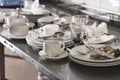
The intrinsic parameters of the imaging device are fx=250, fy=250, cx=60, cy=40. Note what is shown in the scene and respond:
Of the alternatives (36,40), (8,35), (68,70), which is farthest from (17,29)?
(68,70)

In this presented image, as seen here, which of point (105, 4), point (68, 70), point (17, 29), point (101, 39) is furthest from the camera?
point (105, 4)

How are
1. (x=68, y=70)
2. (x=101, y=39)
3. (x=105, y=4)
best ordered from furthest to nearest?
(x=105, y=4) → (x=101, y=39) → (x=68, y=70)

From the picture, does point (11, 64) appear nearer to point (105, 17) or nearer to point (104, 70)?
point (105, 17)

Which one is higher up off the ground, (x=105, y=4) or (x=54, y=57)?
(x=105, y=4)

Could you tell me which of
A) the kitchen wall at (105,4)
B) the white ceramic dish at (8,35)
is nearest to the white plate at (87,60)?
the white ceramic dish at (8,35)

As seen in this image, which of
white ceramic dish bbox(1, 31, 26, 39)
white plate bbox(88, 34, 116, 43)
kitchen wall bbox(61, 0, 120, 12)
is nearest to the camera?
white plate bbox(88, 34, 116, 43)

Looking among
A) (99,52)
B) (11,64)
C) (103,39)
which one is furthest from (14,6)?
(99,52)

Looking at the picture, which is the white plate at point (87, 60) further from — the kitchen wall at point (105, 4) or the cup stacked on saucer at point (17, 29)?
the kitchen wall at point (105, 4)

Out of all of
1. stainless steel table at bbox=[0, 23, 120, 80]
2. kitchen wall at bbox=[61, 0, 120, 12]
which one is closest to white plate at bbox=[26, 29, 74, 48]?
stainless steel table at bbox=[0, 23, 120, 80]

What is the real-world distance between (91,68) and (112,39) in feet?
0.92

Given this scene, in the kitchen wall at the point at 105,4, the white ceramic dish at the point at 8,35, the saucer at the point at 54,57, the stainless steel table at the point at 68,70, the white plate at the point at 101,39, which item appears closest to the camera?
the stainless steel table at the point at 68,70

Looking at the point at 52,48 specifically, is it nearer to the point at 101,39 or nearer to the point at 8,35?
the point at 101,39

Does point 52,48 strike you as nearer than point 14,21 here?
Yes

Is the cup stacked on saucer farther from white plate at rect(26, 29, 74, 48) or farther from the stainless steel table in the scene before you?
the stainless steel table
